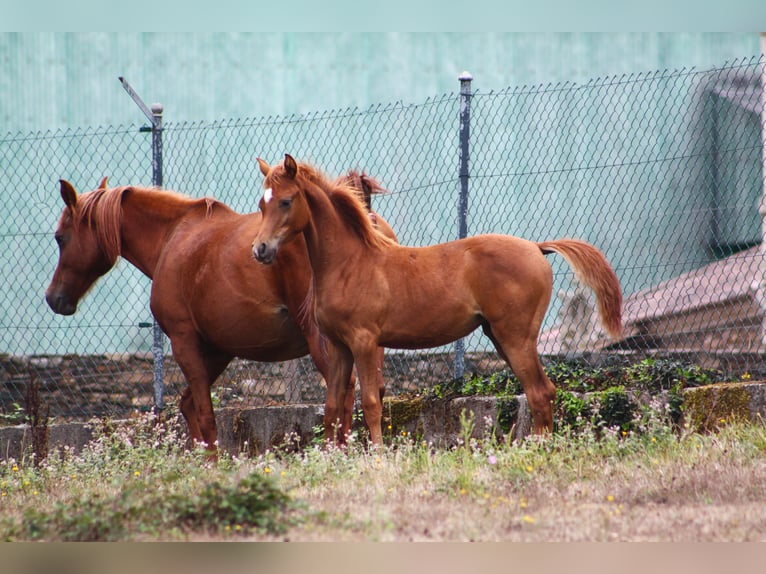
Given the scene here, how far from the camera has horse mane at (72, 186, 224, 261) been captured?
8.05 meters

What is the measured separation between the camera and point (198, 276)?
7754 mm

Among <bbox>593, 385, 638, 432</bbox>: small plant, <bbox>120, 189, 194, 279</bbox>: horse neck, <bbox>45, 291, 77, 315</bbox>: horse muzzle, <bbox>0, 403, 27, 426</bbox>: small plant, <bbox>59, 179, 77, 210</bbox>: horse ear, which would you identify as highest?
<bbox>59, 179, 77, 210</bbox>: horse ear

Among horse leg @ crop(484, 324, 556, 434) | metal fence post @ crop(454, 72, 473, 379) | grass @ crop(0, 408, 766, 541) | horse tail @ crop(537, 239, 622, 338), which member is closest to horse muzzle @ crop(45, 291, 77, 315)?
grass @ crop(0, 408, 766, 541)

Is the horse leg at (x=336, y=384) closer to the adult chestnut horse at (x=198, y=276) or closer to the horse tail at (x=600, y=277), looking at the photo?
the adult chestnut horse at (x=198, y=276)

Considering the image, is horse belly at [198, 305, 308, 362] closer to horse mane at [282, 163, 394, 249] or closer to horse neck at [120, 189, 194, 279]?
horse neck at [120, 189, 194, 279]

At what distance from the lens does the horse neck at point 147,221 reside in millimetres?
8133

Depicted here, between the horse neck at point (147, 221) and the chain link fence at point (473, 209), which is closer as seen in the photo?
the horse neck at point (147, 221)

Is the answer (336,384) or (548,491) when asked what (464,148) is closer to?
(336,384)

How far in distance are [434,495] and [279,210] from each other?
84.3 inches

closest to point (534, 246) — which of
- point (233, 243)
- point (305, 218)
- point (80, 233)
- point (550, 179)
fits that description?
point (305, 218)

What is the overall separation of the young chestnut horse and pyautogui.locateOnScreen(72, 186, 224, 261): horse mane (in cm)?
142

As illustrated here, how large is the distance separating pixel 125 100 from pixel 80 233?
11.0 feet

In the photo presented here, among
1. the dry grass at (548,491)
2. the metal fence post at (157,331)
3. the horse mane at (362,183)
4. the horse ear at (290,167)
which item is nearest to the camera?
the dry grass at (548,491)

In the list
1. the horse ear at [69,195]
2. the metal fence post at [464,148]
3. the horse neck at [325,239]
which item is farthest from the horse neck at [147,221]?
the metal fence post at [464,148]
